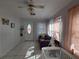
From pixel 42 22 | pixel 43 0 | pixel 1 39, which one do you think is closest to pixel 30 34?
pixel 42 22

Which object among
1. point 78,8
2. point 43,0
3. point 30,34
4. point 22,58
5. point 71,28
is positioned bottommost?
point 22,58

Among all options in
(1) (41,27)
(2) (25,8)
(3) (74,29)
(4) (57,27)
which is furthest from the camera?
(1) (41,27)

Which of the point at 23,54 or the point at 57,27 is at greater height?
the point at 57,27

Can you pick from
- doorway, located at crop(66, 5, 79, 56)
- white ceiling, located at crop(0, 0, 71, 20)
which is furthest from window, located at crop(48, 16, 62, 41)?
doorway, located at crop(66, 5, 79, 56)

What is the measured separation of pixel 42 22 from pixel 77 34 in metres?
7.15

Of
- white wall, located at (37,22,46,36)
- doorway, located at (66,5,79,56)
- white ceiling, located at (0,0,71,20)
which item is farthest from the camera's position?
white wall, located at (37,22,46,36)

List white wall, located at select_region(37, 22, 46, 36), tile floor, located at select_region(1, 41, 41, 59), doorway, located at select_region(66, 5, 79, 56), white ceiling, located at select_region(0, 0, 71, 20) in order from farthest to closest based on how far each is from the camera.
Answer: white wall, located at select_region(37, 22, 46, 36), tile floor, located at select_region(1, 41, 41, 59), white ceiling, located at select_region(0, 0, 71, 20), doorway, located at select_region(66, 5, 79, 56)

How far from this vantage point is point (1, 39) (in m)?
4.22

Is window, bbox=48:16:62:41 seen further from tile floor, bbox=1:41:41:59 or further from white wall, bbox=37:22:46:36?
white wall, bbox=37:22:46:36

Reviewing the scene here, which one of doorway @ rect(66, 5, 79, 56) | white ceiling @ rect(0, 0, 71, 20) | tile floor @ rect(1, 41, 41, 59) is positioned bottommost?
tile floor @ rect(1, 41, 41, 59)

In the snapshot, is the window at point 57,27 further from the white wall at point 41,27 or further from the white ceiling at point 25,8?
the white wall at point 41,27

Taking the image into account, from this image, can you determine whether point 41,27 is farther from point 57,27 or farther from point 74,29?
point 74,29

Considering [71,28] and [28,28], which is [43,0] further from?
[28,28]

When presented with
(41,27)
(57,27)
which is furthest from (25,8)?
(41,27)
